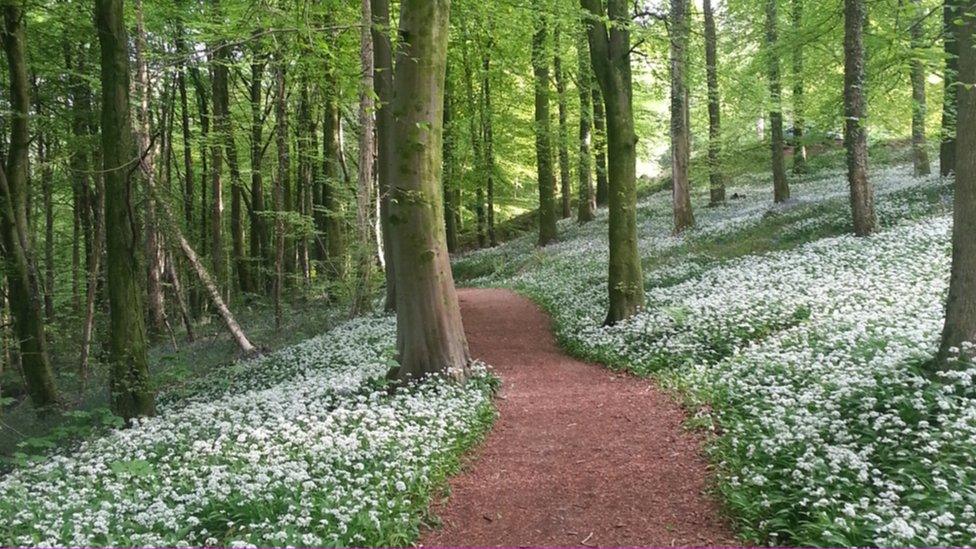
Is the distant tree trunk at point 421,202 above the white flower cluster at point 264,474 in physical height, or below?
above

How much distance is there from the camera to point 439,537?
5445 millimetres

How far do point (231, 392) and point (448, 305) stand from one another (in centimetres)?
512

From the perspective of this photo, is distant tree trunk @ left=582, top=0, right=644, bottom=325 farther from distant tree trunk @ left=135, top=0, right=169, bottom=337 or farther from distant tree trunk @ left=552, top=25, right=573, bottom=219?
distant tree trunk @ left=552, top=25, right=573, bottom=219

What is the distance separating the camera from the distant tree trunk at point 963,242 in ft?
19.1

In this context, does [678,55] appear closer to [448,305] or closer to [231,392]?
[448,305]

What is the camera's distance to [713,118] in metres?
24.3

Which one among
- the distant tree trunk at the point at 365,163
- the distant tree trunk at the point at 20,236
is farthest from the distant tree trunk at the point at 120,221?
the distant tree trunk at the point at 365,163

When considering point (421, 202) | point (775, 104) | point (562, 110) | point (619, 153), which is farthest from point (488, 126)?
point (421, 202)

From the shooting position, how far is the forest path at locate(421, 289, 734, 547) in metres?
5.43

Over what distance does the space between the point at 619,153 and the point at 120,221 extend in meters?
8.89

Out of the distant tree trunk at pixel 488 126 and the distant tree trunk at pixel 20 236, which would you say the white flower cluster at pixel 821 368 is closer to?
the distant tree trunk at pixel 488 126

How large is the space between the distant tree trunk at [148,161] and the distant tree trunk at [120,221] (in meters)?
0.44

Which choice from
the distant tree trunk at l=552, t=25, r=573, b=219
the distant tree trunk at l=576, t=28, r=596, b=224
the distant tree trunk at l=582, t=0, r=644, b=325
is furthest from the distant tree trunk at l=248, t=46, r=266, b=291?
the distant tree trunk at l=576, t=28, r=596, b=224

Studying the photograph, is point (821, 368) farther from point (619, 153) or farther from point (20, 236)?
point (20, 236)
